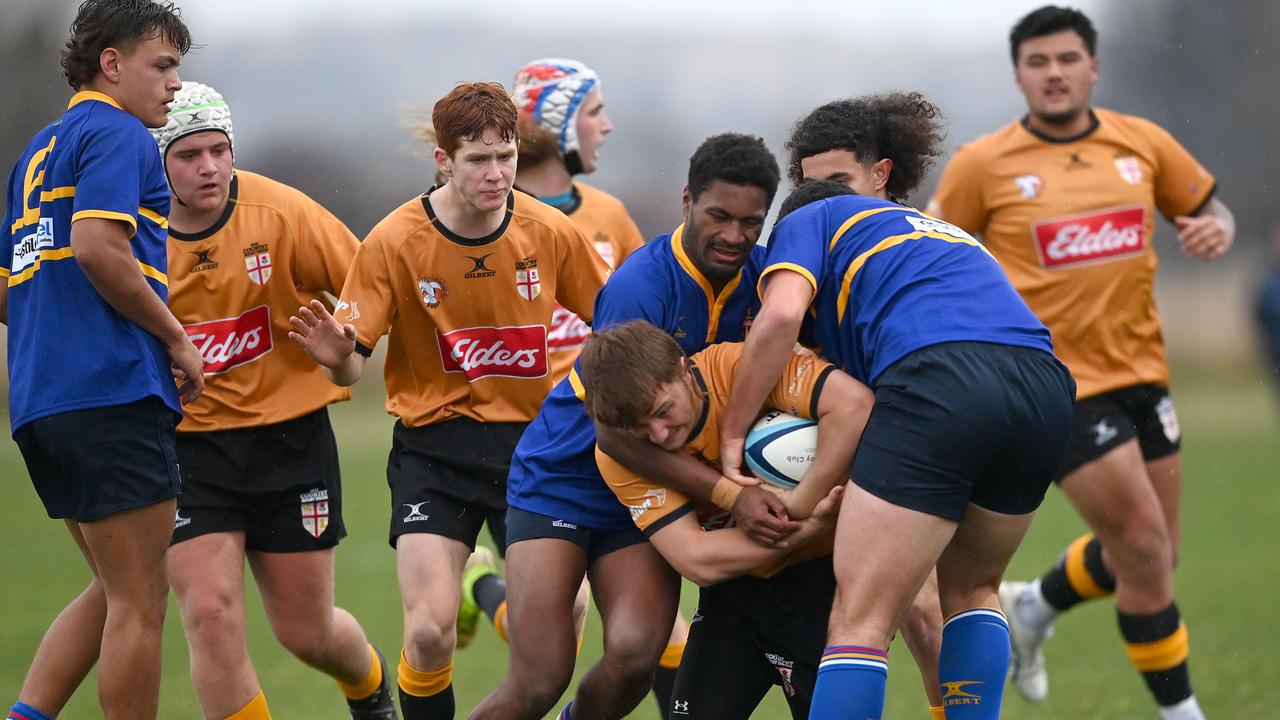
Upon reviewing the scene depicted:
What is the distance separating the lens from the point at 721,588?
415 cm

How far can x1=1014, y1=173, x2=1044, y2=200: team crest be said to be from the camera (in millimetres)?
6121

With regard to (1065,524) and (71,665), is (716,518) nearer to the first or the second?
(71,665)

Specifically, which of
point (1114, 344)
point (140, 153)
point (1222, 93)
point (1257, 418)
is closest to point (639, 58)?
point (1222, 93)

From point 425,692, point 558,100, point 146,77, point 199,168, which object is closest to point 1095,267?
point 558,100

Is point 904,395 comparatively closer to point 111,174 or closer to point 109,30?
point 111,174

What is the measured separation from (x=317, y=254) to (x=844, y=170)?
1810 mm

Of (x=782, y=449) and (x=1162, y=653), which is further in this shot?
(x=1162, y=653)

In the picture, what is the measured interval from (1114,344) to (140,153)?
3688 mm

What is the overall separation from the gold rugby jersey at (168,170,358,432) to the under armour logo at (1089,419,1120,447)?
8.99 ft

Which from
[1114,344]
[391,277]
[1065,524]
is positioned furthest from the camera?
[1065,524]

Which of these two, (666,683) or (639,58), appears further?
(639,58)

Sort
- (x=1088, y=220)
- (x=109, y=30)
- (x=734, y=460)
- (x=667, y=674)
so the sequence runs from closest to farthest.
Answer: (x=734, y=460) → (x=109, y=30) → (x=667, y=674) → (x=1088, y=220)

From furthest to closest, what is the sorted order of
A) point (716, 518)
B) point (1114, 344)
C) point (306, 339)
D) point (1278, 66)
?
Answer: point (1278, 66), point (1114, 344), point (306, 339), point (716, 518)

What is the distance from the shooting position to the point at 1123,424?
574 centimetres
